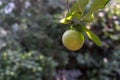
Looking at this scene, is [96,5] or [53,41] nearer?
[96,5]

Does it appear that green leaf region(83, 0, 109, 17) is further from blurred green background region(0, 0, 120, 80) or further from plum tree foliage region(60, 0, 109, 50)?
blurred green background region(0, 0, 120, 80)

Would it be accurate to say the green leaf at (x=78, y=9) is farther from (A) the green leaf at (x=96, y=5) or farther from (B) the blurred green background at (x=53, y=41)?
(B) the blurred green background at (x=53, y=41)

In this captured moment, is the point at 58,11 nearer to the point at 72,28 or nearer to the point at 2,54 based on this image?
the point at 2,54

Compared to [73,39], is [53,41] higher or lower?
higher

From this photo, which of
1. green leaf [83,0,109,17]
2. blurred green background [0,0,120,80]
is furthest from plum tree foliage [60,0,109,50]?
blurred green background [0,0,120,80]

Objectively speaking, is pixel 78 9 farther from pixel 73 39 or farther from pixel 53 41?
pixel 53 41

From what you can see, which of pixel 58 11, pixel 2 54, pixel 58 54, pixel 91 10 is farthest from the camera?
pixel 58 11

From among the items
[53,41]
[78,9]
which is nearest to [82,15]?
[78,9]

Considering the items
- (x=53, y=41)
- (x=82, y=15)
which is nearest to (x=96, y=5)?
(x=82, y=15)

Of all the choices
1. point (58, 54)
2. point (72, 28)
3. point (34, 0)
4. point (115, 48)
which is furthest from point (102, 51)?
point (72, 28)
